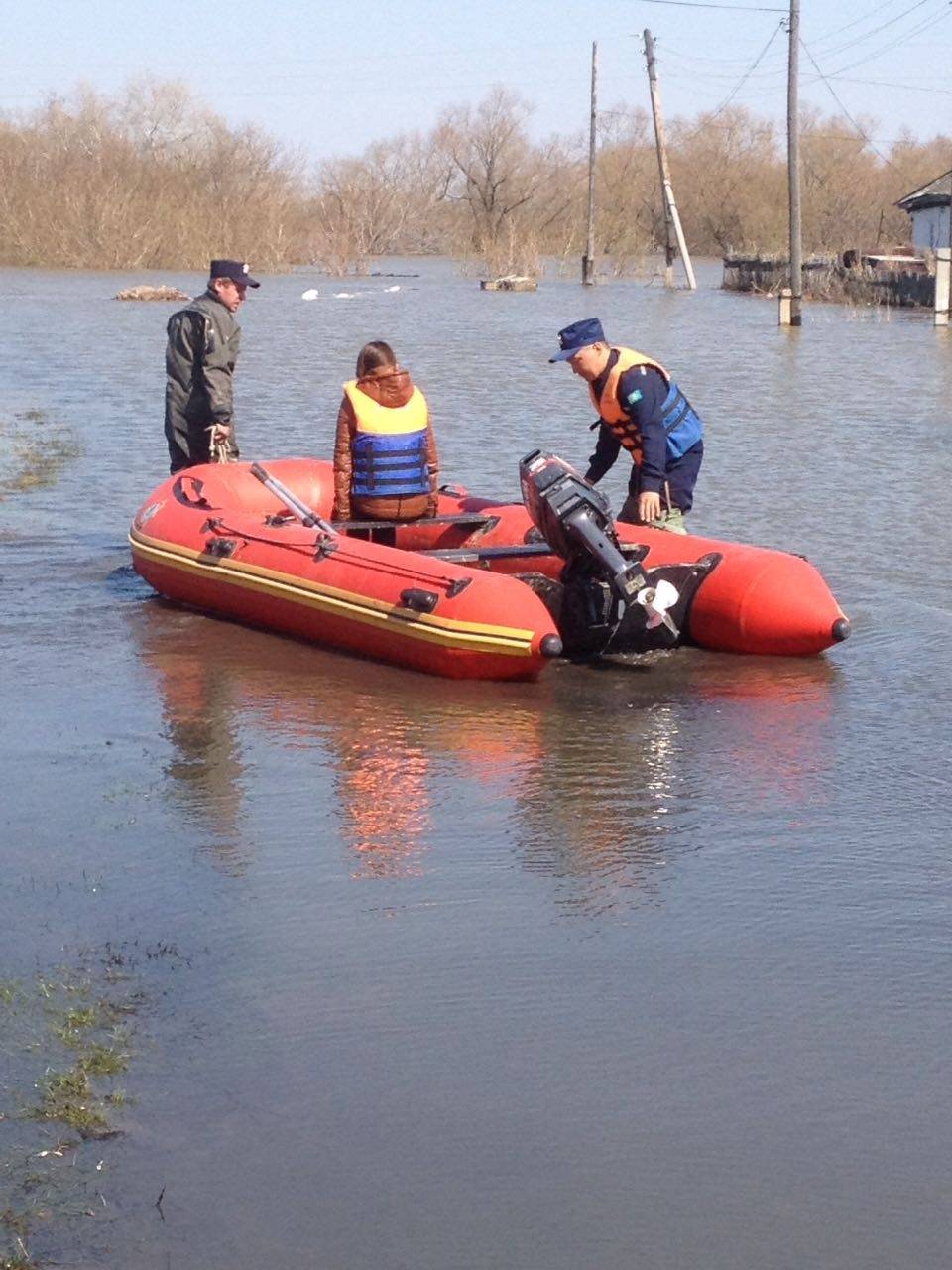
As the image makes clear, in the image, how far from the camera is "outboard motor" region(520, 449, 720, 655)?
26.9ft

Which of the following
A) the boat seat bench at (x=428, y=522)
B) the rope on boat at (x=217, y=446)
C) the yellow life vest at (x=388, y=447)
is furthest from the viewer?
the rope on boat at (x=217, y=446)

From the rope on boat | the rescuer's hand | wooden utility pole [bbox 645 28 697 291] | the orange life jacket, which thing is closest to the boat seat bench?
the orange life jacket

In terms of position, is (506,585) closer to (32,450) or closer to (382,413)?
(382,413)

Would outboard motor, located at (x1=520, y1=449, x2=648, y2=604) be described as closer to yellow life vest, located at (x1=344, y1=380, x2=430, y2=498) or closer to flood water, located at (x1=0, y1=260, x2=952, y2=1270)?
flood water, located at (x1=0, y1=260, x2=952, y2=1270)

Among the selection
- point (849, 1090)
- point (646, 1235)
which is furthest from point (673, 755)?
point (646, 1235)

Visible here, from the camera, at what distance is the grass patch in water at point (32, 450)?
14.3m

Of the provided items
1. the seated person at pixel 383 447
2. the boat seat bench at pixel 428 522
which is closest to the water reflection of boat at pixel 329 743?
the boat seat bench at pixel 428 522

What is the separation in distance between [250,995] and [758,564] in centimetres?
425

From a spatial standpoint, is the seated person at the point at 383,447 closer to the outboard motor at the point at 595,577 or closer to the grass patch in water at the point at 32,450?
the outboard motor at the point at 595,577

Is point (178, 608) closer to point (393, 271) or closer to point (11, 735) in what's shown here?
point (11, 735)

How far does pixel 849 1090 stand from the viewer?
444 centimetres

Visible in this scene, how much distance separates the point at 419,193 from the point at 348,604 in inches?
2915

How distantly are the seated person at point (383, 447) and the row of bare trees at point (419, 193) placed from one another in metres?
44.6

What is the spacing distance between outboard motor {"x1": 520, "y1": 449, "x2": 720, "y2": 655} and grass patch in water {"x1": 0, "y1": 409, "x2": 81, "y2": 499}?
20.6 ft
